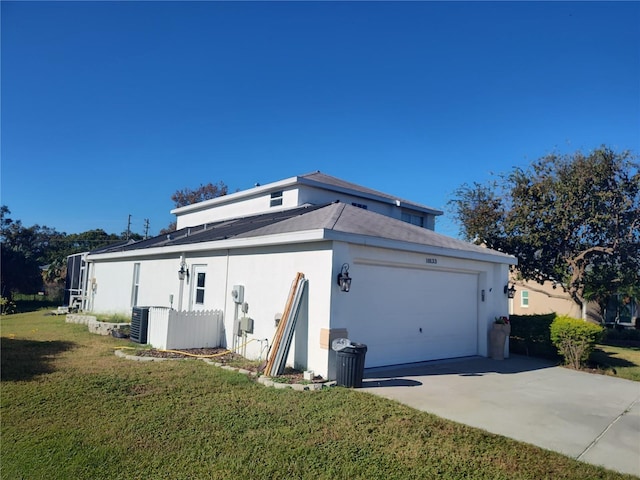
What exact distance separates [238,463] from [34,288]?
3579 cm

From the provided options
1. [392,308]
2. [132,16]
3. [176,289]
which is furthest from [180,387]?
[132,16]

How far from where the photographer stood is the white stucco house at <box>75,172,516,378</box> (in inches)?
321

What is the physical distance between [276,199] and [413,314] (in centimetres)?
1000

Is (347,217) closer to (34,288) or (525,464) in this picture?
(525,464)

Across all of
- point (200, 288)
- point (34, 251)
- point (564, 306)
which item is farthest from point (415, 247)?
point (34, 251)

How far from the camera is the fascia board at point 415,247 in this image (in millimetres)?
8041

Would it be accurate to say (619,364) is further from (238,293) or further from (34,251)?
(34,251)

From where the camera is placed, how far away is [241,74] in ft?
47.1

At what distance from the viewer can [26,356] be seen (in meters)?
9.16

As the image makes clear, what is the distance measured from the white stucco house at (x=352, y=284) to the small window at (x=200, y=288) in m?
0.03

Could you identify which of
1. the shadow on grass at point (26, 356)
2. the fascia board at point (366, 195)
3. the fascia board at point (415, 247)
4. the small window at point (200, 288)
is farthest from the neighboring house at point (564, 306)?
the shadow on grass at point (26, 356)

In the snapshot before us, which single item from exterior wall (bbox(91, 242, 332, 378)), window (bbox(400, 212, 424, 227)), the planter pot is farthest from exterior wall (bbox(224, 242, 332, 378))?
window (bbox(400, 212, 424, 227))

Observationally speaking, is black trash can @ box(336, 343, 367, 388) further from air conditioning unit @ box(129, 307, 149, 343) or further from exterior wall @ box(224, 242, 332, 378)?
air conditioning unit @ box(129, 307, 149, 343)

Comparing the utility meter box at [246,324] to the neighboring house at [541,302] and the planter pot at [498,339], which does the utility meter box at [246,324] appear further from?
the neighboring house at [541,302]
